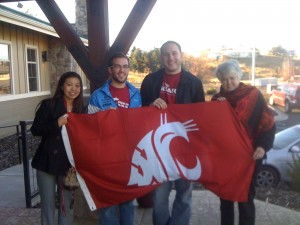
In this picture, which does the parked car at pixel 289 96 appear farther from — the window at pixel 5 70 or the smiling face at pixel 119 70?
the smiling face at pixel 119 70

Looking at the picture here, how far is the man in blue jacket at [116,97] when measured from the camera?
11.5 feet

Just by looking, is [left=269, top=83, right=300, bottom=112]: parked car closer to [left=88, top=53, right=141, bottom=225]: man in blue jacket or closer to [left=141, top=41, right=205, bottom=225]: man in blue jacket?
[left=141, top=41, right=205, bottom=225]: man in blue jacket

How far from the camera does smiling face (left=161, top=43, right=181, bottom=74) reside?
3.50 metres

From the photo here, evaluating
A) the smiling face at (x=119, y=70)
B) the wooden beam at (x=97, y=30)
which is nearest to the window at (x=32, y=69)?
the wooden beam at (x=97, y=30)

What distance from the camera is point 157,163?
3.66 m

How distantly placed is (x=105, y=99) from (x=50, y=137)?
0.58 m

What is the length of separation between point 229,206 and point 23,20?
8.95 metres

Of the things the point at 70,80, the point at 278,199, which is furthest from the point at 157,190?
the point at 278,199

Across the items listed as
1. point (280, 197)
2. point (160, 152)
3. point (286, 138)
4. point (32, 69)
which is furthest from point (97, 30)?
point (32, 69)

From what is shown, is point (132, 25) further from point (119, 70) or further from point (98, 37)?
point (119, 70)

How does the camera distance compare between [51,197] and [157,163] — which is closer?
[51,197]

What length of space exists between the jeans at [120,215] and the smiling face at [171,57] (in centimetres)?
132

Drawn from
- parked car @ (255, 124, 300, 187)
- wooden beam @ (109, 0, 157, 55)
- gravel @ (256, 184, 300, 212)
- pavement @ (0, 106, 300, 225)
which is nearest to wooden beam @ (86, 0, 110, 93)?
wooden beam @ (109, 0, 157, 55)

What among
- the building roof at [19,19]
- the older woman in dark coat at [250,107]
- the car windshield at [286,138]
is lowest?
the car windshield at [286,138]
